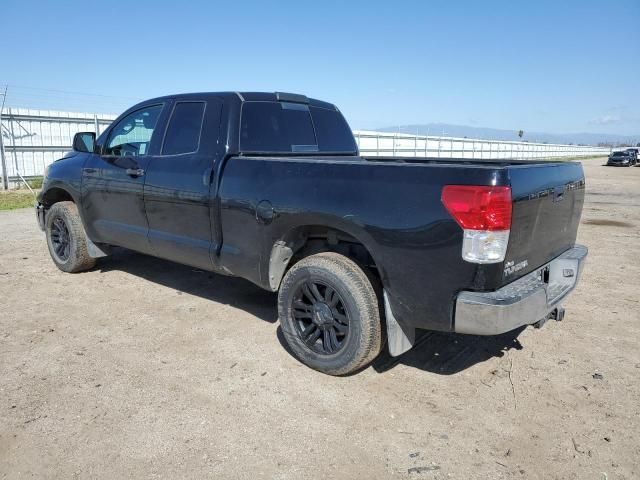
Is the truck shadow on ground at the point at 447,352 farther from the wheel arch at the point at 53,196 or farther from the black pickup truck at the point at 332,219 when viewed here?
the wheel arch at the point at 53,196

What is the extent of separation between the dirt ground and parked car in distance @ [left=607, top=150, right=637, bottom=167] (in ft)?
140

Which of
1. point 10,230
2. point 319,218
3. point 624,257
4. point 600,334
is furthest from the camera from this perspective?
point 10,230

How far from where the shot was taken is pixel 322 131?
4.88 meters

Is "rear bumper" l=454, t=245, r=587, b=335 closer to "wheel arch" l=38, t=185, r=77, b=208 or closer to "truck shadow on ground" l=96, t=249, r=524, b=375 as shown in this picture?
"truck shadow on ground" l=96, t=249, r=524, b=375

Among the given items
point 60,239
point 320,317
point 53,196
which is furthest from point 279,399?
point 53,196

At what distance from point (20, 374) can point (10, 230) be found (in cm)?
656

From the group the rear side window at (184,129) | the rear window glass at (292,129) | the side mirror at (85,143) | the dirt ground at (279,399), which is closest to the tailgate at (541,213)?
the dirt ground at (279,399)

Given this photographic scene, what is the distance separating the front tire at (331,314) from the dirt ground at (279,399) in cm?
17

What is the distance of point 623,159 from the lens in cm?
4050

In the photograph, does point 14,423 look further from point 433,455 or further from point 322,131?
point 322,131

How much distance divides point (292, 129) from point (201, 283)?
2094 millimetres

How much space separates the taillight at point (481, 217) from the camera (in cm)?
256

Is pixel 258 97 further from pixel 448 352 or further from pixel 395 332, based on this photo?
pixel 448 352

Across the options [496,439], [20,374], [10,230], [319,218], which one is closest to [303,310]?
[319,218]
